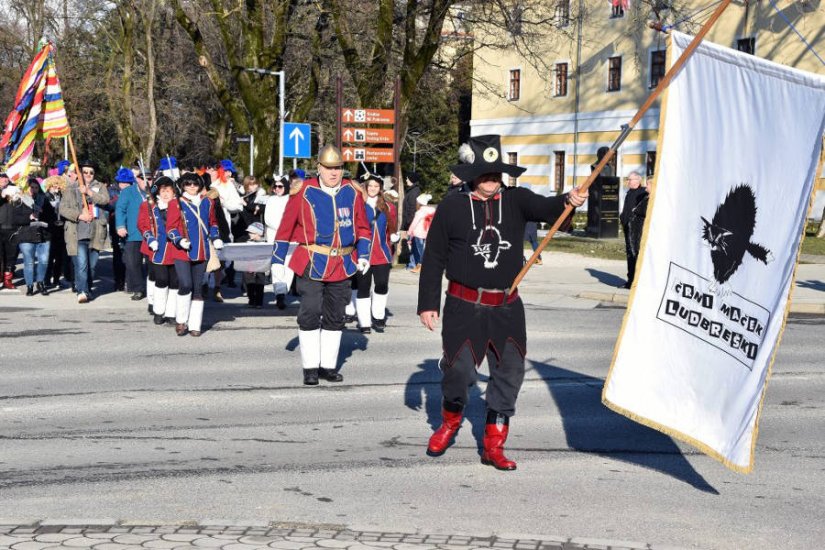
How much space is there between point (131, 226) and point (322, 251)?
6.95m

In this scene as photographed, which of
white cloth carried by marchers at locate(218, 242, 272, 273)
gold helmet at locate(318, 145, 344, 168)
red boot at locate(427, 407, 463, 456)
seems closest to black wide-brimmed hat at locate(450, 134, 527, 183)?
red boot at locate(427, 407, 463, 456)

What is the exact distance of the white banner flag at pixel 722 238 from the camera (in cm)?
622

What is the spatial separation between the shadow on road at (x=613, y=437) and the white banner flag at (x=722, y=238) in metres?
0.71

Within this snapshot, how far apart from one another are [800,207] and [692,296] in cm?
70

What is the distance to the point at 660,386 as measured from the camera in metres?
6.48

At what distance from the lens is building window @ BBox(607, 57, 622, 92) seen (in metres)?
51.5

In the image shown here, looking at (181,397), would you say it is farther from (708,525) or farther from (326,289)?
(708,525)

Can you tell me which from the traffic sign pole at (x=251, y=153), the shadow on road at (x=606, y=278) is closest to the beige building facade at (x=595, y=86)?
the traffic sign pole at (x=251, y=153)

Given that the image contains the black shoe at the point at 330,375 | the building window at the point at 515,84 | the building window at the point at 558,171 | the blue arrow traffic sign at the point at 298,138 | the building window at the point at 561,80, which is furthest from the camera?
the building window at the point at 515,84

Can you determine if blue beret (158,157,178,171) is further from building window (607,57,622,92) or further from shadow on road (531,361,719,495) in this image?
building window (607,57,622,92)

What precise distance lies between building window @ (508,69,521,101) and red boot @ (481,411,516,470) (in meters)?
51.3

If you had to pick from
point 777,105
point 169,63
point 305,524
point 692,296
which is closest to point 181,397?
point 305,524

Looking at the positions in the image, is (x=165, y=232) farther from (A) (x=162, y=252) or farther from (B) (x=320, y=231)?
(B) (x=320, y=231)

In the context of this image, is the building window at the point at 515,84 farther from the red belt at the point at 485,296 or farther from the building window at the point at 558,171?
the red belt at the point at 485,296
